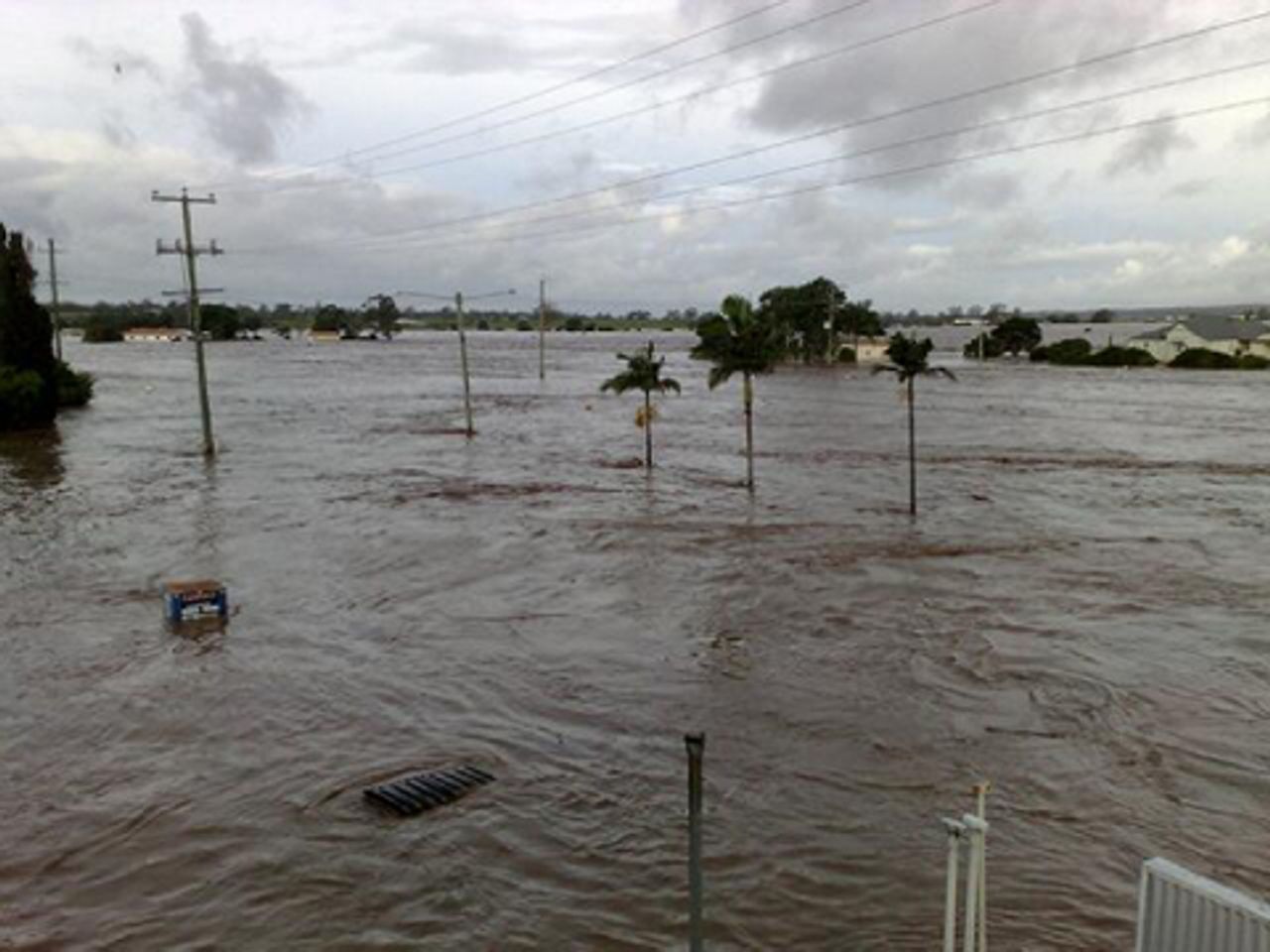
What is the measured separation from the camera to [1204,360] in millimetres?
128000

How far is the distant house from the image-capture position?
130 metres

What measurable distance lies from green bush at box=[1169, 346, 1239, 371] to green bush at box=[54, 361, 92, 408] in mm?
118731

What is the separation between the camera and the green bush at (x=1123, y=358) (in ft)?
442

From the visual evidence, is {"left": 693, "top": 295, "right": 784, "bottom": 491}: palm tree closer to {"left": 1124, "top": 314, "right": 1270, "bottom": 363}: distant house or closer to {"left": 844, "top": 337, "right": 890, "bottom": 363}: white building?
{"left": 1124, "top": 314, "right": 1270, "bottom": 363}: distant house

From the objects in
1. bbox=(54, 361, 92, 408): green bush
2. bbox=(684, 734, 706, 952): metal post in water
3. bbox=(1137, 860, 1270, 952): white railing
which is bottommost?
bbox=(1137, 860, 1270, 952): white railing

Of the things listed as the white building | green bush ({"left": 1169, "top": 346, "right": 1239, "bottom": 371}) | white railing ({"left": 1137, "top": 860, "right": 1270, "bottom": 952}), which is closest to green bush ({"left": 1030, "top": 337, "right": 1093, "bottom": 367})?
green bush ({"left": 1169, "top": 346, "right": 1239, "bottom": 371})

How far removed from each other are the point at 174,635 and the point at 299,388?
8426cm

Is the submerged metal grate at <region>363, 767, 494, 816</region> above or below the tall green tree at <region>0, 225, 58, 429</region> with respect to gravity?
below

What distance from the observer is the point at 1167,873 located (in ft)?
27.9

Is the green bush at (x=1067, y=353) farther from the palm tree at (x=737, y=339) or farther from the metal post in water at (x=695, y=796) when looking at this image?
the metal post in water at (x=695, y=796)

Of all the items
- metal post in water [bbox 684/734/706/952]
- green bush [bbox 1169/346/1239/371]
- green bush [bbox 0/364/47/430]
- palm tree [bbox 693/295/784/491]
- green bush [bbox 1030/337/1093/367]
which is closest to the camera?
metal post in water [bbox 684/734/706/952]

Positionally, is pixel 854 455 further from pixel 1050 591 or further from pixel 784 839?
pixel 784 839

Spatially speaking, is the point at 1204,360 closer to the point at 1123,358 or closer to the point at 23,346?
the point at 1123,358

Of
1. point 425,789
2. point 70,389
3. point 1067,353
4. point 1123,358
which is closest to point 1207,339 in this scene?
point 1123,358
